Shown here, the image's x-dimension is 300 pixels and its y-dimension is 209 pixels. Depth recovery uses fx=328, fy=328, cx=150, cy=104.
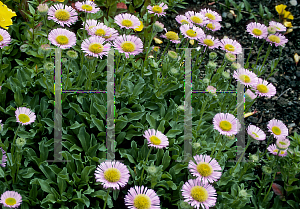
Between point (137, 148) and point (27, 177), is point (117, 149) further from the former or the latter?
point (27, 177)

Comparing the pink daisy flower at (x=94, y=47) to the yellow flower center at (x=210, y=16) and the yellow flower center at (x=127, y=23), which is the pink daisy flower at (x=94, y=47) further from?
the yellow flower center at (x=210, y=16)

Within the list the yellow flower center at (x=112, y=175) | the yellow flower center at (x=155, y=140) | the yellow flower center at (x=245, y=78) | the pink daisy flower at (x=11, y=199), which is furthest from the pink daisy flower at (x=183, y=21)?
the pink daisy flower at (x=11, y=199)

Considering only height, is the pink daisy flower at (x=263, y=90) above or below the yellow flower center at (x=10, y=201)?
above

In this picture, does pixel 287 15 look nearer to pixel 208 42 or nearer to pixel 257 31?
pixel 257 31

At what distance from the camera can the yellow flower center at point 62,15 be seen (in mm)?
2484

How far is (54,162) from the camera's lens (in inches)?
96.0

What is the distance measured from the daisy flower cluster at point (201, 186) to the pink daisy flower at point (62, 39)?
1.18m

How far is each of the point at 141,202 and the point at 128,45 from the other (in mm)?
1137

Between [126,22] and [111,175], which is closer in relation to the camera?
[111,175]

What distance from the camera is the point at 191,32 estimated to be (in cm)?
280

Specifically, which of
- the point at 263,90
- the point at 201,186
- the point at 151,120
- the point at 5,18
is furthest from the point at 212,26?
the point at 5,18

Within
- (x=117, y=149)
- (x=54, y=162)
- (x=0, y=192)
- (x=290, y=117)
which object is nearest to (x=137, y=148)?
(x=117, y=149)

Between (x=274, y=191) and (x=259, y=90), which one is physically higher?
(x=259, y=90)

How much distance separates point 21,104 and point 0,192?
74 cm
